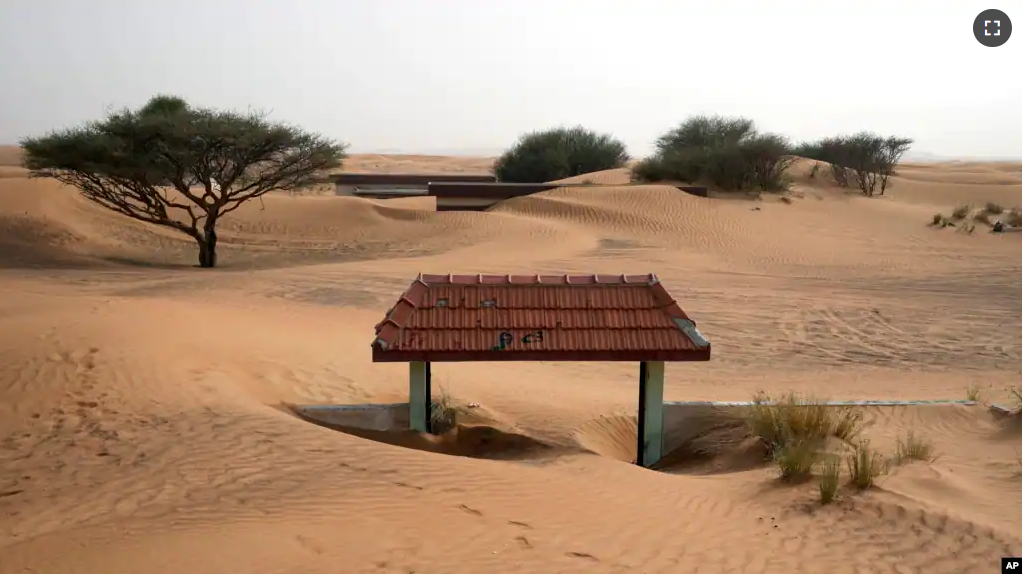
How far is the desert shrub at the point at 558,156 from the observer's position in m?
48.7

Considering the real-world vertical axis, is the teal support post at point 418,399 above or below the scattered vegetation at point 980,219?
below

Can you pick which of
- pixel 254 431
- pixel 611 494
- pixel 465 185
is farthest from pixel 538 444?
pixel 465 185

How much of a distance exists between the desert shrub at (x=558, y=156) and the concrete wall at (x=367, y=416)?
40.8 m

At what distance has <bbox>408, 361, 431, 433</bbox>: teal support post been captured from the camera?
317 inches

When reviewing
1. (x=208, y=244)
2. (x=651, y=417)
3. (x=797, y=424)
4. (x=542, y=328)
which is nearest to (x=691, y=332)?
(x=651, y=417)

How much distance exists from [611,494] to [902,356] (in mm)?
8031

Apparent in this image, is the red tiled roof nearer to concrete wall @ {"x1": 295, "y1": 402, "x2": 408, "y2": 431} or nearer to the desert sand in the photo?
the desert sand

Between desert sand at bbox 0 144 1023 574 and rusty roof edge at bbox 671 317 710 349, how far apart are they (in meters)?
→ 1.08

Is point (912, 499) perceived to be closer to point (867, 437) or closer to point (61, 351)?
point (867, 437)

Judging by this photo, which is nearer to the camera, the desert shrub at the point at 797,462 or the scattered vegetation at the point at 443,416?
the desert shrub at the point at 797,462

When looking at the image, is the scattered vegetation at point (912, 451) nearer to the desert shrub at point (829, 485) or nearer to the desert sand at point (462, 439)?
the desert sand at point (462, 439)

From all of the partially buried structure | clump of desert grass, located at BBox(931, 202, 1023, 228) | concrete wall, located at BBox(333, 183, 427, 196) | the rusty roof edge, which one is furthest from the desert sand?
concrete wall, located at BBox(333, 183, 427, 196)

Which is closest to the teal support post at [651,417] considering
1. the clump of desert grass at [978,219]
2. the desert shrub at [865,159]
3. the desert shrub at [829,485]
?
the desert shrub at [829,485]

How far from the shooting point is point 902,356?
12422 millimetres
